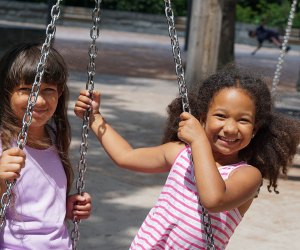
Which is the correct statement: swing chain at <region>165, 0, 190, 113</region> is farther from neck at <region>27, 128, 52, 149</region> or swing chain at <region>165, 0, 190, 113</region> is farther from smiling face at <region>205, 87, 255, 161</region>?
neck at <region>27, 128, 52, 149</region>

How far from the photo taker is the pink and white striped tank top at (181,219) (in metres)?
2.75

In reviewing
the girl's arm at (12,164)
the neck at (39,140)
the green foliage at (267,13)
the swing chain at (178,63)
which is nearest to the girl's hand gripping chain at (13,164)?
the girl's arm at (12,164)

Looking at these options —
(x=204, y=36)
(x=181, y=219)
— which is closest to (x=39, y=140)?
(x=181, y=219)

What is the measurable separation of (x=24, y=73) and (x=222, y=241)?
2.88 ft

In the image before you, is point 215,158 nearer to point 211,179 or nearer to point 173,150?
point 173,150

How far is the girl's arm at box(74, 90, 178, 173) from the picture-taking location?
9.78ft

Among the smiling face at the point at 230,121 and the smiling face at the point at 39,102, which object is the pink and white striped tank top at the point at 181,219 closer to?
the smiling face at the point at 230,121

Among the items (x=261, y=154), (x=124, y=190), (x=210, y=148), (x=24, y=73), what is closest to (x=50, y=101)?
(x=24, y=73)

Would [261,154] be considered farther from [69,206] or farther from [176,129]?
[69,206]

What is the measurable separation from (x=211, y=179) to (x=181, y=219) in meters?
0.23

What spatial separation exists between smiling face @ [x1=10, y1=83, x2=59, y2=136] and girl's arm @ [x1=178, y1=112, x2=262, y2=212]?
456 millimetres

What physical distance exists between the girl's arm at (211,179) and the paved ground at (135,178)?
68 centimetres

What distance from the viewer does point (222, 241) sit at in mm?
2826

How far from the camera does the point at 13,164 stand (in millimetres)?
2588
